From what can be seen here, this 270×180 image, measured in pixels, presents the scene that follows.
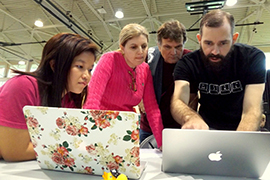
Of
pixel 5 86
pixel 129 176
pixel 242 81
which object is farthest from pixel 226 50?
pixel 5 86

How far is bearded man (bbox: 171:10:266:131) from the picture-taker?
1047 millimetres

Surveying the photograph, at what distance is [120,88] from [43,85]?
460mm

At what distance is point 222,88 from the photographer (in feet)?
3.67

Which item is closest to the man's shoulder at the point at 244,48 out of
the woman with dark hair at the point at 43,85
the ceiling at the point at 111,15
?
the woman with dark hair at the point at 43,85

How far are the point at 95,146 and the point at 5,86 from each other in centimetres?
45

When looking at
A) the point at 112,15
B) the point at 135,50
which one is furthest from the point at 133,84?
the point at 112,15

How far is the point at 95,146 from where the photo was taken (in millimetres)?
535

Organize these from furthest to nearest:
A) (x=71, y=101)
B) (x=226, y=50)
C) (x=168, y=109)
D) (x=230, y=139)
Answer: (x=168, y=109) → (x=226, y=50) → (x=71, y=101) → (x=230, y=139)

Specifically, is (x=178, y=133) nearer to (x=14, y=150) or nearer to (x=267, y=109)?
(x=14, y=150)

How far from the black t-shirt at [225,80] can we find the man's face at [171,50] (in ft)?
0.35

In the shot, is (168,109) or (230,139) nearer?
(230,139)

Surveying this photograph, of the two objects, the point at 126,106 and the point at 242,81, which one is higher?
the point at 242,81

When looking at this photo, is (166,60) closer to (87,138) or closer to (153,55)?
(153,55)

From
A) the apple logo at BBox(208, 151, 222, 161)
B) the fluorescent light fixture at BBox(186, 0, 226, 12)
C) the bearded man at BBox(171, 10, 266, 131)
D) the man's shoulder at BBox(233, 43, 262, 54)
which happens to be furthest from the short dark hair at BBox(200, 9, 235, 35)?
the fluorescent light fixture at BBox(186, 0, 226, 12)
